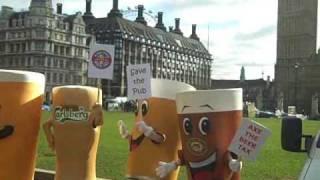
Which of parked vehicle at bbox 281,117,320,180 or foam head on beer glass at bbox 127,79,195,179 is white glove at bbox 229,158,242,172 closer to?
foam head on beer glass at bbox 127,79,195,179

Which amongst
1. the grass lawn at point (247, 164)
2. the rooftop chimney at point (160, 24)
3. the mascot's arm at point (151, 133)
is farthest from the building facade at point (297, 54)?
the mascot's arm at point (151, 133)

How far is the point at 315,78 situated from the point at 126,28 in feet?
120

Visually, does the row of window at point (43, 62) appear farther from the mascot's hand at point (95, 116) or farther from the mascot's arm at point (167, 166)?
the mascot's arm at point (167, 166)

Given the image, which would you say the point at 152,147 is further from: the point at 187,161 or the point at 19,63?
the point at 19,63

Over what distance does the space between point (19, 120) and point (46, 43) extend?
325ft

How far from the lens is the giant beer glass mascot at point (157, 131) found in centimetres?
761

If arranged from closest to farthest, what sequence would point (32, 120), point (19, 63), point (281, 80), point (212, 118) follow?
point (212, 118)
point (32, 120)
point (19, 63)
point (281, 80)

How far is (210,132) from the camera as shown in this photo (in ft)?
21.8

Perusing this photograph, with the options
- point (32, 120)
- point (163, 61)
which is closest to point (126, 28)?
point (163, 61)

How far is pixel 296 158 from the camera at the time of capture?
593 inches

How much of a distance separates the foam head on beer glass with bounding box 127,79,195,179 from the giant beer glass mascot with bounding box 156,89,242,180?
2.55ft

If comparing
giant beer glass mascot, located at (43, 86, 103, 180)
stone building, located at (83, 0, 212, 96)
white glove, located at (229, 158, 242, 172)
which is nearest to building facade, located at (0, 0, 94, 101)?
stone building, located at (83, 0, 212, 96)

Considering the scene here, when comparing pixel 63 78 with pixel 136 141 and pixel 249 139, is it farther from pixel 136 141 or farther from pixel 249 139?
pixel 249 139

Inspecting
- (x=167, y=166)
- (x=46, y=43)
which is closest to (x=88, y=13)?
(x=46, y=43)
